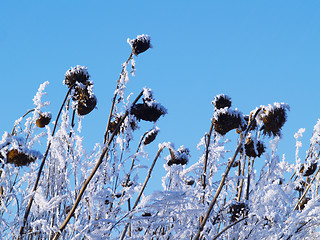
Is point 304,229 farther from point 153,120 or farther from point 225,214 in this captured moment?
point 153,120

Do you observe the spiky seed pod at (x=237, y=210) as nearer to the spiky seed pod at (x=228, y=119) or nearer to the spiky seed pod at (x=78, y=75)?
the spiky seed pod at (x=228, y=119)

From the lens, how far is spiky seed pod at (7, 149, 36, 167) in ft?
5.27

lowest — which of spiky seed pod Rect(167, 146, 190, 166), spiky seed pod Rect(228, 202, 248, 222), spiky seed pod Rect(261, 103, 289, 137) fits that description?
spiky seed pod Rect(228, 202, 248, 222)

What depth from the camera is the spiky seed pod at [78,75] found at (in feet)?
6.44

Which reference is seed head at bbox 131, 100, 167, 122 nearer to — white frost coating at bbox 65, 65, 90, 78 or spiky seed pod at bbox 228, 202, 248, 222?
white frost coating at bbox 65, 65, 90, 78

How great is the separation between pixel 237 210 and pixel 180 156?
17.8 inches

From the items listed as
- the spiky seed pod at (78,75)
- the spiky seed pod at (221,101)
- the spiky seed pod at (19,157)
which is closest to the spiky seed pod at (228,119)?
the spiky seed pod at (221,101)

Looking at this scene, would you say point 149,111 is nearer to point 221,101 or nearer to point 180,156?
point 221,101

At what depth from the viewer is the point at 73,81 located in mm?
1995

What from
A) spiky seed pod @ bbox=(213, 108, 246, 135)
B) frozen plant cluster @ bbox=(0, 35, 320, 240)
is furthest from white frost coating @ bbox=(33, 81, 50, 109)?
spiky seed pod @ bbox=(213, 108, 246, 135)

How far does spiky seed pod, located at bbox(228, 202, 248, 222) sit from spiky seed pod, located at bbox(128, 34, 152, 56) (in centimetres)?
92

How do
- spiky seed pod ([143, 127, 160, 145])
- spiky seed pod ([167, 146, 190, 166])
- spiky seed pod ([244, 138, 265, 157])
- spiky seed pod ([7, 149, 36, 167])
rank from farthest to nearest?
spiky seed pod ([143, 127, 160, 145]) → spiky seed pod ([167, 146, 190, 166]) → spiky seed pod ([244, 138, 265, 157]) → spiky seed pod ([7, 149, 36, 167])

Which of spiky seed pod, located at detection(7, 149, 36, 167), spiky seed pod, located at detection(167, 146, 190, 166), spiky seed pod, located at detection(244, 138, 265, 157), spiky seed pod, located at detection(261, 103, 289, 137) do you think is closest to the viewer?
spiky seed pod, located at detection(7, 149, 36, 167)

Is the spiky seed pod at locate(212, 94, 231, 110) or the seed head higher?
the spiky seed pod at locate(212, 94, 231, 110)
